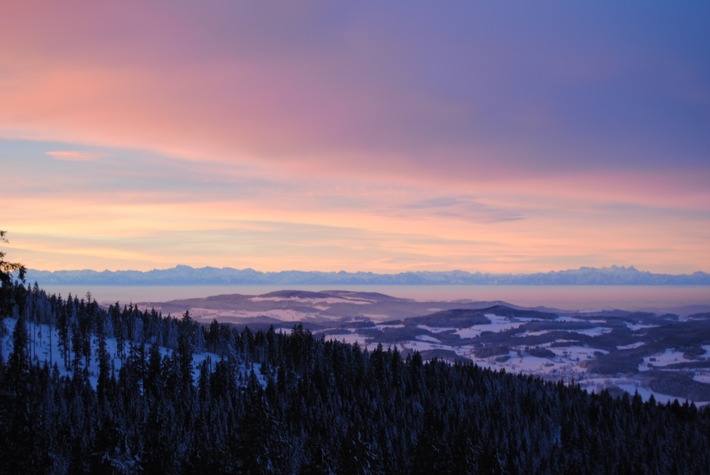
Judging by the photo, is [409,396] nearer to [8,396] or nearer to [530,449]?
[530,449]

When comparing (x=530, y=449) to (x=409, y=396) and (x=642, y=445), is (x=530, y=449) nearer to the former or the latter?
(x=642, y=445)

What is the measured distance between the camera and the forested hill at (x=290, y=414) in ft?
219

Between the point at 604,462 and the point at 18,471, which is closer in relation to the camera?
the point at 18,471

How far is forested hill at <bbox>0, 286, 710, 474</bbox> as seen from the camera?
66750mm

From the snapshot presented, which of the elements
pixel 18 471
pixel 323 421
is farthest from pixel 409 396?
pixel 18 471

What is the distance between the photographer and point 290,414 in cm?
12125

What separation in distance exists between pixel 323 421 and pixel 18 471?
84.1 m

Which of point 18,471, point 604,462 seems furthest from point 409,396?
point 18,471

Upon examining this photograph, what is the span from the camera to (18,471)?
3328 cm

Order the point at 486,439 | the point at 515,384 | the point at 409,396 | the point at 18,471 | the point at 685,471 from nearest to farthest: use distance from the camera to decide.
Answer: the point at 18,471
the point at 685,471
the point at 486,439
the point at 409,396
the point at 515,384

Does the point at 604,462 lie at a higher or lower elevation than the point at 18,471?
lower

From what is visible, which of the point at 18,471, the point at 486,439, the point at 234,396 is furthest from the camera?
the point at 234,396

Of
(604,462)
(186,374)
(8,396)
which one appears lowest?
(604,462)

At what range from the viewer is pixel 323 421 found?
113 meters
